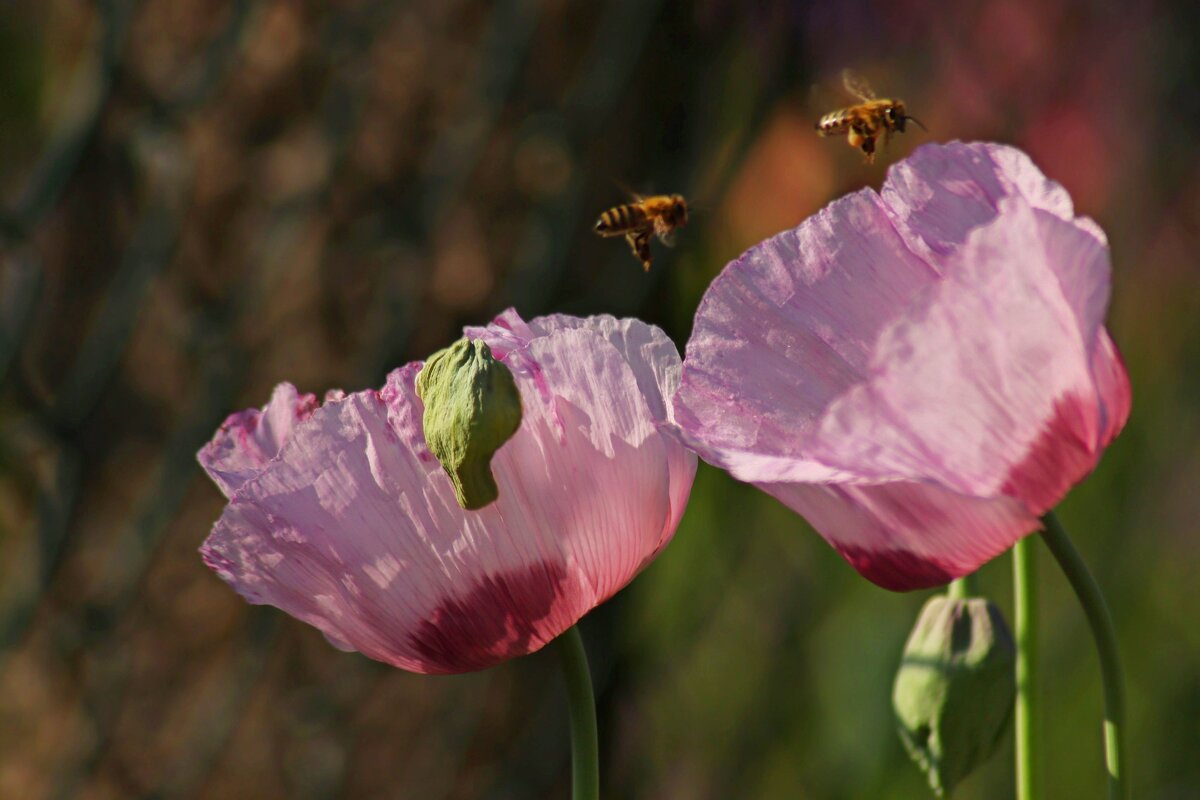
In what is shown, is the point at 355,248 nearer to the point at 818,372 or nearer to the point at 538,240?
the point at 538,240

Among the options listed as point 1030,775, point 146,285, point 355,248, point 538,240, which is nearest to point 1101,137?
point 538,240

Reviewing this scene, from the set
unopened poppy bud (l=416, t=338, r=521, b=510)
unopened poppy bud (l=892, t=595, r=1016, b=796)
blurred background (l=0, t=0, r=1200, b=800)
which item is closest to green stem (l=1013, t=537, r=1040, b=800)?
unopened poppy bud (l=892, t=595, r=1016, b=796)

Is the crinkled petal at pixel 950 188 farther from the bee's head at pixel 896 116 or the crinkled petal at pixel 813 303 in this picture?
the bee's head at pixel 896 116

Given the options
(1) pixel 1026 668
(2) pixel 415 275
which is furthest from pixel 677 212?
(2) pixel 415 275

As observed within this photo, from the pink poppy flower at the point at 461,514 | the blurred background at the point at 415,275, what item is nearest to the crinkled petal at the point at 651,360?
the pink poppy flower at the point at 461,514

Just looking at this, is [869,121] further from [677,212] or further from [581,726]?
[581,726]

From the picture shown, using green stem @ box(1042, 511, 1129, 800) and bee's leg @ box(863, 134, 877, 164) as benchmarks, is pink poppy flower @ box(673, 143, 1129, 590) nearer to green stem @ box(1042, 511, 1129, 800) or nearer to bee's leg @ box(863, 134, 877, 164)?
green stem @ box(1042, 511, 1129, 800)
